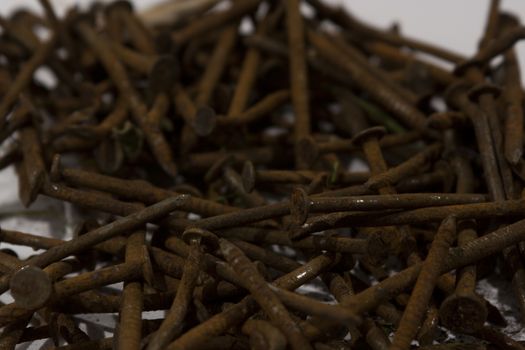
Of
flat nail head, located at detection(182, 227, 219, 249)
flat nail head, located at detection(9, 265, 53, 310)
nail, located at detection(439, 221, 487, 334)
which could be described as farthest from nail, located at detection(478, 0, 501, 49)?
flat nail head, located at detection(9, 265, 53, 310)

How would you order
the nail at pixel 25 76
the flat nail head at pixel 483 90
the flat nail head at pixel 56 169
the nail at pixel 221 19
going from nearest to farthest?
the flat nail head at pixel 56 169, the flat nail head at pixel 483 90, the nail at pixel 25 76, the nail at pixel 221 19

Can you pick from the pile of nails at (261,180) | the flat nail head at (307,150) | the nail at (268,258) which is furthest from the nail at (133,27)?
the nail at (268,258)

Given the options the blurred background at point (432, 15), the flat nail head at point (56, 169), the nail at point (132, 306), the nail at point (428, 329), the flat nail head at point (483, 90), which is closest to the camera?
the nail at point (132, 306)

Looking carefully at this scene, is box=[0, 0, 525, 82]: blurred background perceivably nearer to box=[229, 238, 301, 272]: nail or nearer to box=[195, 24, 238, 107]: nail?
box=[195, 24, 238, 107]: nail

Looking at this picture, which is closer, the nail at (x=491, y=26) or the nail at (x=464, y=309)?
the nail at (x=464, y=309)

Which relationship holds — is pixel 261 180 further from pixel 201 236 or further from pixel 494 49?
pixel 494 49

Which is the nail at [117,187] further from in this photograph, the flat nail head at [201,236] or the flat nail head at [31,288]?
the flat nail head at [31,288]

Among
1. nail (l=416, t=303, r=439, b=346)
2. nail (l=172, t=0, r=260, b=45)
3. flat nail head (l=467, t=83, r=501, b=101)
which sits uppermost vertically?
nail (l=172, t=0, r=260, b=45)

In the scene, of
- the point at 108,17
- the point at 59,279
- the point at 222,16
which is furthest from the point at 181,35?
the point at 59,279

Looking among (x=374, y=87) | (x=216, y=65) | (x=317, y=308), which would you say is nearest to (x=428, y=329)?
(x=317, y=308)
